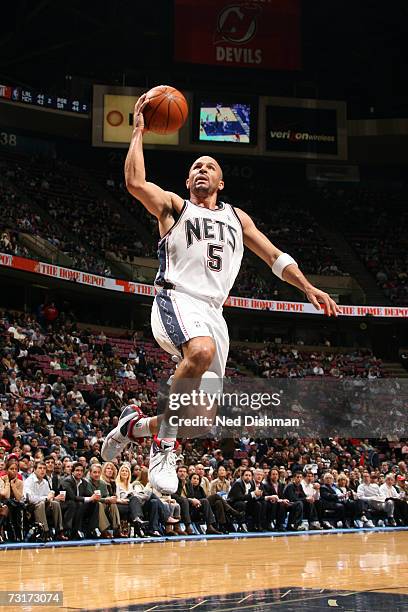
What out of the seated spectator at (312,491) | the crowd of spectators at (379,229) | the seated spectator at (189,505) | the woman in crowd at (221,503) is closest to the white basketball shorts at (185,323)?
the seated spectator at (189,505)

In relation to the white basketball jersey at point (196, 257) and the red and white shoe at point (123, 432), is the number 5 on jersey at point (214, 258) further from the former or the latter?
the red and white shoe at point (123, 432)

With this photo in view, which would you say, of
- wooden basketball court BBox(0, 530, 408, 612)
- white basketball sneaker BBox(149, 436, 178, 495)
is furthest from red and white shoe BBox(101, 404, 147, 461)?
wooden basketball court BBox(0, 530, 408, 612)

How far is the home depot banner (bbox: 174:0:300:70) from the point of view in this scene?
32750 millimetres

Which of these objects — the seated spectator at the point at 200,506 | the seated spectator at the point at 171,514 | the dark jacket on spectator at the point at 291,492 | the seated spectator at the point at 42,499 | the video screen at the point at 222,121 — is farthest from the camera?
the video screen at the point at 222,121

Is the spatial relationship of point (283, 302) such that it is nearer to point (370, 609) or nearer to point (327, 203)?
point (327, 203)

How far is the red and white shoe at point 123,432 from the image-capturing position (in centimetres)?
584

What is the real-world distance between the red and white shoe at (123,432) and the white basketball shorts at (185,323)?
1.70 feet

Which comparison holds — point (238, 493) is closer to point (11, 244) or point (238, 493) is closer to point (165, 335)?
point (165, 335)

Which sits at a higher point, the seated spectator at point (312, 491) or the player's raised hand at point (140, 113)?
the player's raised hand at point (140, 113)

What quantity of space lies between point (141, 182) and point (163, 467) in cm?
178

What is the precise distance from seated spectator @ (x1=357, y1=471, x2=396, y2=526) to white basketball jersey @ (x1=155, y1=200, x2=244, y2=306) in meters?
15.5

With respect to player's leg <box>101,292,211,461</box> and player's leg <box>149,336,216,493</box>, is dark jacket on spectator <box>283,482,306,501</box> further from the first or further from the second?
Answer: player's leg <box>149,336,216,493</box>

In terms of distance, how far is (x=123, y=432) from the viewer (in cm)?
590

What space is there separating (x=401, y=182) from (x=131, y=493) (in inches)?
1173
